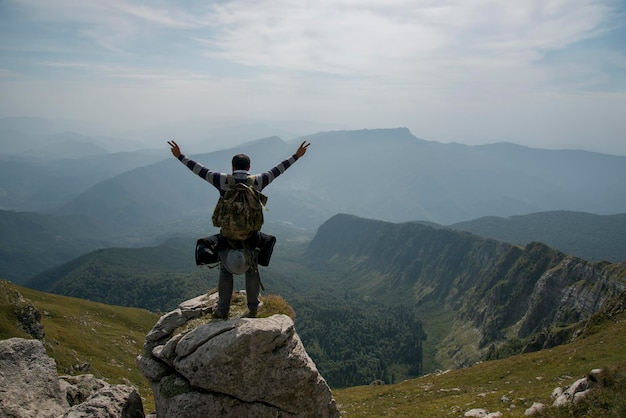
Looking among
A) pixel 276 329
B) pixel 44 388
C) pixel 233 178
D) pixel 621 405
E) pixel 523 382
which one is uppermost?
pixel 233 178

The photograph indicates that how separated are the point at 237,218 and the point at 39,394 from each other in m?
13.0

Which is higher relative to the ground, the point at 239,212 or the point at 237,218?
the point at 239,212

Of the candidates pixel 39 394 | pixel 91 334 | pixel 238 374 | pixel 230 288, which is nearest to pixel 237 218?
pixel 230 288

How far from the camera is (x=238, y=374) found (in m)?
13.6

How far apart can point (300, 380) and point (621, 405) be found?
12.5 meters

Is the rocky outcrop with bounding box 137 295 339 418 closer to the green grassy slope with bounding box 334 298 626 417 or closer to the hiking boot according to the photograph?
the hiking boot

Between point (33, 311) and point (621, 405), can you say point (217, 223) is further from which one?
point (33, 311)

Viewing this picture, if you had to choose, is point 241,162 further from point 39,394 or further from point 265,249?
point 39,394

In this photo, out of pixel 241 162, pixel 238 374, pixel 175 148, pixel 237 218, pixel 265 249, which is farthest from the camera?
pixel 175 148

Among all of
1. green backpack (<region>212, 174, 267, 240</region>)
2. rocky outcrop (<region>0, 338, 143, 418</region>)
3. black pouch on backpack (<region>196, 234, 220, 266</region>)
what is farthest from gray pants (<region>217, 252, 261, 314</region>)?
rocky outcrop (<region>0, 338, 143, 418</region>)

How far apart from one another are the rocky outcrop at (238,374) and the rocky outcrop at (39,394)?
2.22 m

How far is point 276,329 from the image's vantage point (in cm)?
1452

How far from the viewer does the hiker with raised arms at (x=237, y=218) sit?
14.9 meters

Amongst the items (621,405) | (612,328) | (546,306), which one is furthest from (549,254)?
(621,405)
